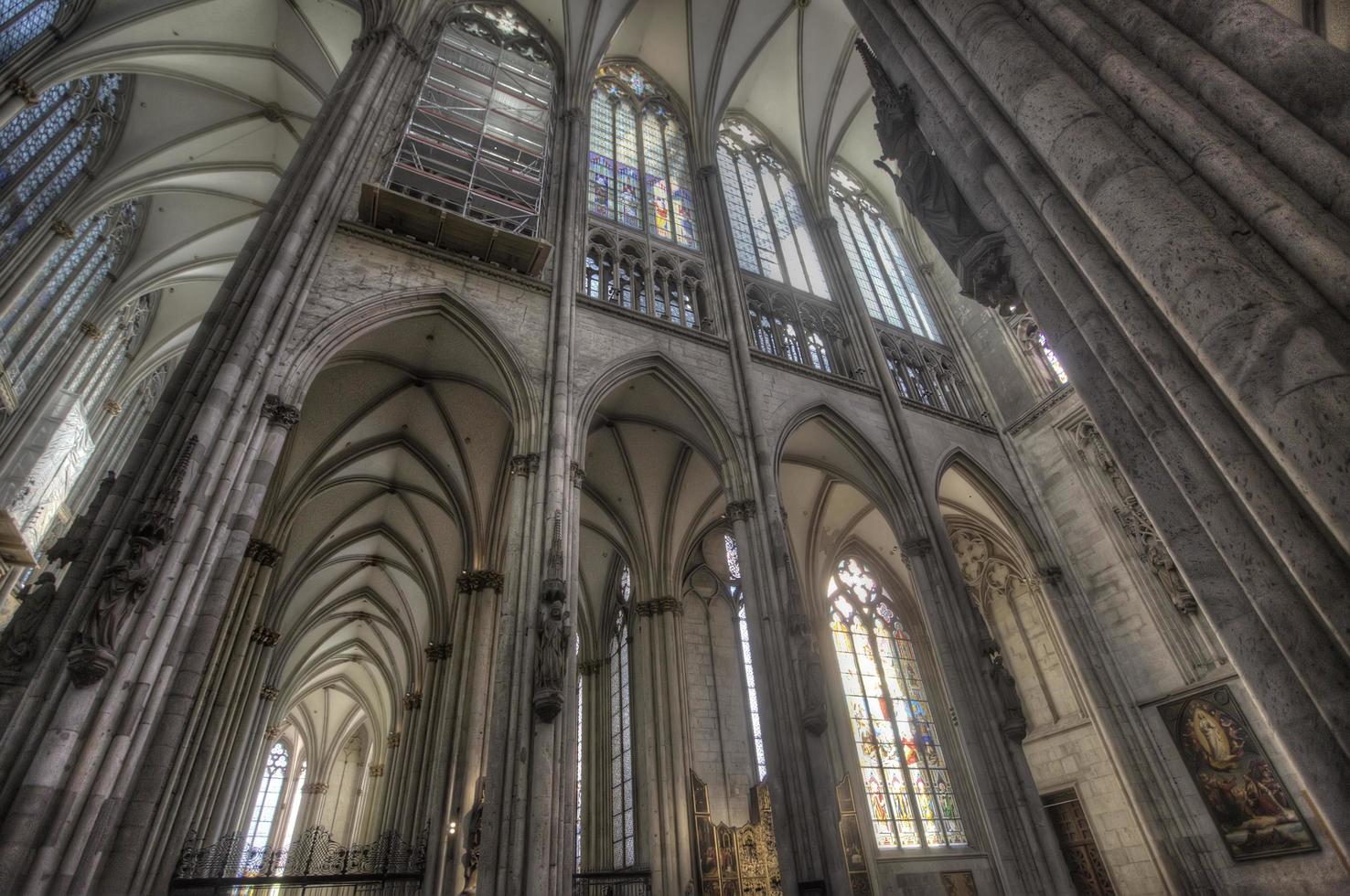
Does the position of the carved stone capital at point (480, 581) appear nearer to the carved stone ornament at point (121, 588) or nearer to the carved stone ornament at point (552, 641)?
the carved stone ornament at point (552, 641)

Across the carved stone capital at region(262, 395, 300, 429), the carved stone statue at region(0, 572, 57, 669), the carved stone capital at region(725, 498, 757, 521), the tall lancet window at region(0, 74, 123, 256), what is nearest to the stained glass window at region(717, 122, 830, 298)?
the carved stone capital at region(725, 498, 757, 521)

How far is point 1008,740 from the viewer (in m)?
8.68

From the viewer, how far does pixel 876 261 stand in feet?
54.5

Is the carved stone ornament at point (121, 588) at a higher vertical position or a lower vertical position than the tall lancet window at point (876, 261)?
lower

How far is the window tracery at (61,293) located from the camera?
12.4 m

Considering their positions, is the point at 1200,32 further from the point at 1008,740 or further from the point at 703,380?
the point at 1008,740

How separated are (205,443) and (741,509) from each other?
20.2ft

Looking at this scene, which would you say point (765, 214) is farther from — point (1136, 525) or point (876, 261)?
point (1136, 525)

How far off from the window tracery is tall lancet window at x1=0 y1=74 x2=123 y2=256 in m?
1.10

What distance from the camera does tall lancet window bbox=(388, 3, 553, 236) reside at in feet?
33.5

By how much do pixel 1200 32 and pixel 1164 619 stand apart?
9.77 metres

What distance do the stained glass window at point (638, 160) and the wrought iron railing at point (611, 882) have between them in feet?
33.4

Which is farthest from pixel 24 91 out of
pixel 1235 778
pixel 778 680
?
pixel 1235 778

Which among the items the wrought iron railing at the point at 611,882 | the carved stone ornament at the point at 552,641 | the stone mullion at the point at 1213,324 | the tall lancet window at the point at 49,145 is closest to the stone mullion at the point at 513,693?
the carved stone ornament at the point at 552,641
